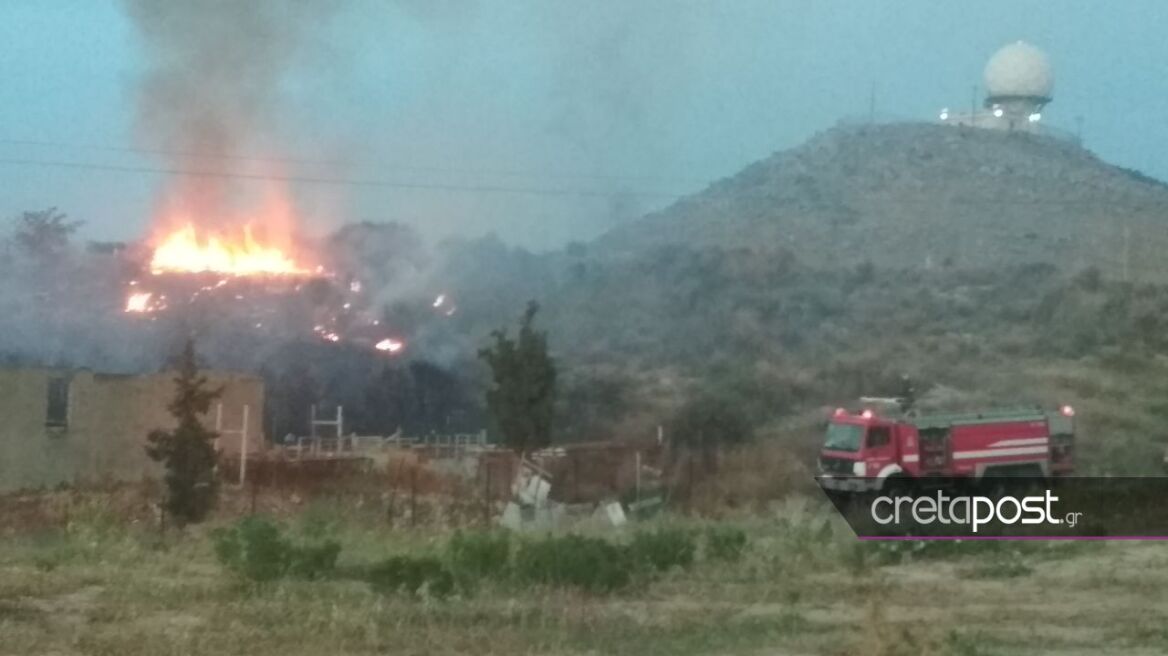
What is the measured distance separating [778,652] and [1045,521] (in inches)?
427

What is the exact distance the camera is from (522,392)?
106ft

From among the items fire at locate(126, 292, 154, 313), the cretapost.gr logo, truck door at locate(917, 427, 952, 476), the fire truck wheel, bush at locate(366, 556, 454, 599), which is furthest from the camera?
fire at locate(126, 292, 154, 313)

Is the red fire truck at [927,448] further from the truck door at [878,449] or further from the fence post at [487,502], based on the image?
the fence post at [487,502]

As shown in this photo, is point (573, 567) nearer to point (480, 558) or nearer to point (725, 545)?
point (480, 558)

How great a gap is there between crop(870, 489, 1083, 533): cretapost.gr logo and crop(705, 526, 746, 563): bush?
371cm

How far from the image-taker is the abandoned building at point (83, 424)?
29406 mm

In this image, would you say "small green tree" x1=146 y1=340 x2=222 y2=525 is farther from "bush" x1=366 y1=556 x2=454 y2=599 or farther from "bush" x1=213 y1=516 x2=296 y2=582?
"bush" x1=366 y1=556 x2=454 y2=599

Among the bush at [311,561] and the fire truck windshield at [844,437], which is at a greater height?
the fire truck windshield at [844,437]

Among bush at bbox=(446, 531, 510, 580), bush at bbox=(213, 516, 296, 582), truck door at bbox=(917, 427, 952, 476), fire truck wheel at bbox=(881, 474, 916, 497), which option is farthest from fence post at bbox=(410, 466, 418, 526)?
truck door at bbox=(917, 427, 952, 476)

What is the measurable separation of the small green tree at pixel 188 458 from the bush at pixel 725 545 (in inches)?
340

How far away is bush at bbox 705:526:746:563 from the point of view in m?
19.7

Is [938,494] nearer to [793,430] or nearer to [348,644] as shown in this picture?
[793,430]

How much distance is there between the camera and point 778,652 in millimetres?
13875

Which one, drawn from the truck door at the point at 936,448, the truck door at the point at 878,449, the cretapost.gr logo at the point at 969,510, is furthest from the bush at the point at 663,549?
the truck door at the point at 936,448
